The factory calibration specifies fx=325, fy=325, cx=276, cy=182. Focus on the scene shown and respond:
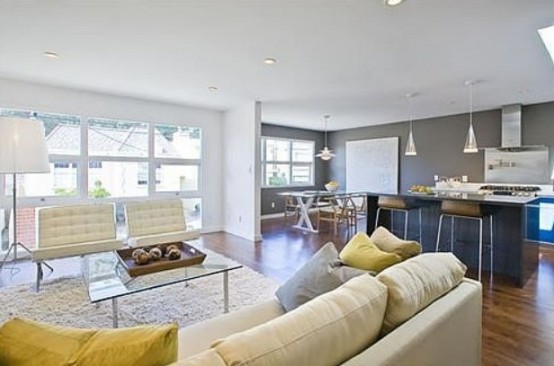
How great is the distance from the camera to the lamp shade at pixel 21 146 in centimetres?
341

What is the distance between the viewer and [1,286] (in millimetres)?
3488

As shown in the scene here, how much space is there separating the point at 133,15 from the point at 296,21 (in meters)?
1.29

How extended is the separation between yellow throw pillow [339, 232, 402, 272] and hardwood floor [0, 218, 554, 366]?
42.3 inches

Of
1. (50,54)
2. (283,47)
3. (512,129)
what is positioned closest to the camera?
→ (283,47)

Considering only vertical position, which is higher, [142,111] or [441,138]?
[142,111]

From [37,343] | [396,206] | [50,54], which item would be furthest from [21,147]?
[396,206]

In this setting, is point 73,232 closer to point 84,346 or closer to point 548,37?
point 84,346

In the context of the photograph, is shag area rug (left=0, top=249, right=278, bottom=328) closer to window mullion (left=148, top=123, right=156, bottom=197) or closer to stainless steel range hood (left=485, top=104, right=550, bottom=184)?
window mullion (left=148, top=123, right=156, bottom=197)

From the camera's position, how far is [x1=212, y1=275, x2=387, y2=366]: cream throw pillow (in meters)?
0.92

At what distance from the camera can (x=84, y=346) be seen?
0.88 metres

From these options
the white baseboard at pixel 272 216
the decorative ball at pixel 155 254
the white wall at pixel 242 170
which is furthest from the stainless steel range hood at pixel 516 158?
the decorative ball at pixel 155 254

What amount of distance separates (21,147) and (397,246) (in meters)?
3.85

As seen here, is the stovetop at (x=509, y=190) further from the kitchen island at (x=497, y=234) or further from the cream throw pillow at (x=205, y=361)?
the cream throw pillow at (x=205, y=361)

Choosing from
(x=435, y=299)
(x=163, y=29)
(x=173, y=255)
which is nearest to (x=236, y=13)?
(x=163, y=29)
